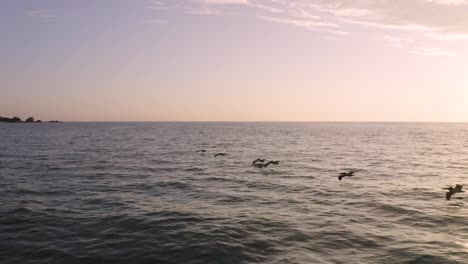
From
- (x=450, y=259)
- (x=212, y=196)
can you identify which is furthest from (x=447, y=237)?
(x=212, y=196)

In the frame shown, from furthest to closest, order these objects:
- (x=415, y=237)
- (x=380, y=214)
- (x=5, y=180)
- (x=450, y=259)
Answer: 1. (x=5, y=180)
2. (x=380, y=214)
3. (x=415, y=237)
4. (x=450, y=259)

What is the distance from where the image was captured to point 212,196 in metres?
26.1

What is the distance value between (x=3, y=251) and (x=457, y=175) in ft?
125

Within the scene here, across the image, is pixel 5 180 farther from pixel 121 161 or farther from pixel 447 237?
pixel 447 237

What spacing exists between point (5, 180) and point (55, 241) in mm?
18614

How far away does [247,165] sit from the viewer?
45.4 metres

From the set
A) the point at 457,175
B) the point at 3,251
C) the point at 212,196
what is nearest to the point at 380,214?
the point at 212,196

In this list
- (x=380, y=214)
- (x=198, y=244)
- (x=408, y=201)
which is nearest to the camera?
(x=198, y=244)

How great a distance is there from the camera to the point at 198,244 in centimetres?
1571

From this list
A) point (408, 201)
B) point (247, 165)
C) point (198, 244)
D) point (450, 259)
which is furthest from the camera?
point (247, 165)

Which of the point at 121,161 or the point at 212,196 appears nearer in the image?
the point at 212,196

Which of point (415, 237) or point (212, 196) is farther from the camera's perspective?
point (212, 196)

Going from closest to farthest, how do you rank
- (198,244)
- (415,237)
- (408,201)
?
1. (198,244)
2. (415,237)
3. (408,201)

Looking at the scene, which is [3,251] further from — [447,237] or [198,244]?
[447,237]
